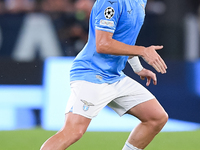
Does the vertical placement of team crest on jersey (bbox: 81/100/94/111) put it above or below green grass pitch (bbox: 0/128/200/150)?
above

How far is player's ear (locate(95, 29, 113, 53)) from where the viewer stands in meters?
3.87

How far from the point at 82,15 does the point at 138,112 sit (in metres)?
5.08

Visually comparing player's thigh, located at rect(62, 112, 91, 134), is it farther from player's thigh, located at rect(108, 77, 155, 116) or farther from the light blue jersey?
player's thigh, located at rect(108, 77, 155, 116)

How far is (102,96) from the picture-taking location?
4203 mm

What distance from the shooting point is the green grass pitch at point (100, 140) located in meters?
6.08

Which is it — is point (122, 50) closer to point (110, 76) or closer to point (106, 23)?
point (106, 23)

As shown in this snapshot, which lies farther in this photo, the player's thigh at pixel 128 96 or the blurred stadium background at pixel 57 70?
the blurred stadium background at pixel 57 70

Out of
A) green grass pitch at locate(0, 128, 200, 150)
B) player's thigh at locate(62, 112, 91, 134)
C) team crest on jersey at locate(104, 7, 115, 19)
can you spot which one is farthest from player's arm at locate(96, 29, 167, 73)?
green grass pitch at locate(0, 128, 200, 150)

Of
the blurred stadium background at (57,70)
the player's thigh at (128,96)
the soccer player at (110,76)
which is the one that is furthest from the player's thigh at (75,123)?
the blurred stadium background at (57,70)

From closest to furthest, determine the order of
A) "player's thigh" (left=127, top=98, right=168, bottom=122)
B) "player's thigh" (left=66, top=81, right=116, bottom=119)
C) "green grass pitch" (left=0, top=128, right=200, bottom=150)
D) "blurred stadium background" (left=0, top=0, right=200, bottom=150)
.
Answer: "player's thigh" (left=66, top=81, right=116, bottom=119) → "player's thigh" (left=127, top=98, right=168, bottom=122) → "green grass pitch" (left=0, top=128, right=200, bottom=150) → "blurred stadium background" (left=0, top=0, right=200, bottom=150)

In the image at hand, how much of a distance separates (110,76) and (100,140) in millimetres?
2546

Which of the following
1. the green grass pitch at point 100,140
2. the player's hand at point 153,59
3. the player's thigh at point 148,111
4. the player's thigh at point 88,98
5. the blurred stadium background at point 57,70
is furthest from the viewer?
the blurred stadium background at point 57,70

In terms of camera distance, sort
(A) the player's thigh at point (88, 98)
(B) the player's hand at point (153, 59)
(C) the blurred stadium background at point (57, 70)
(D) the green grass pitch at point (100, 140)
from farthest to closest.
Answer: (C) the blurred stadium background at point (57, 70) → (D) the green grass pitch at point (100, 140) → (A) the player's thigh at point (88, 98) → (B) the player's hand at point (153, 59)

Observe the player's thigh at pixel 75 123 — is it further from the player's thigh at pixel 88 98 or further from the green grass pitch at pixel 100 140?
the green grass pitch at pixel 100 140
